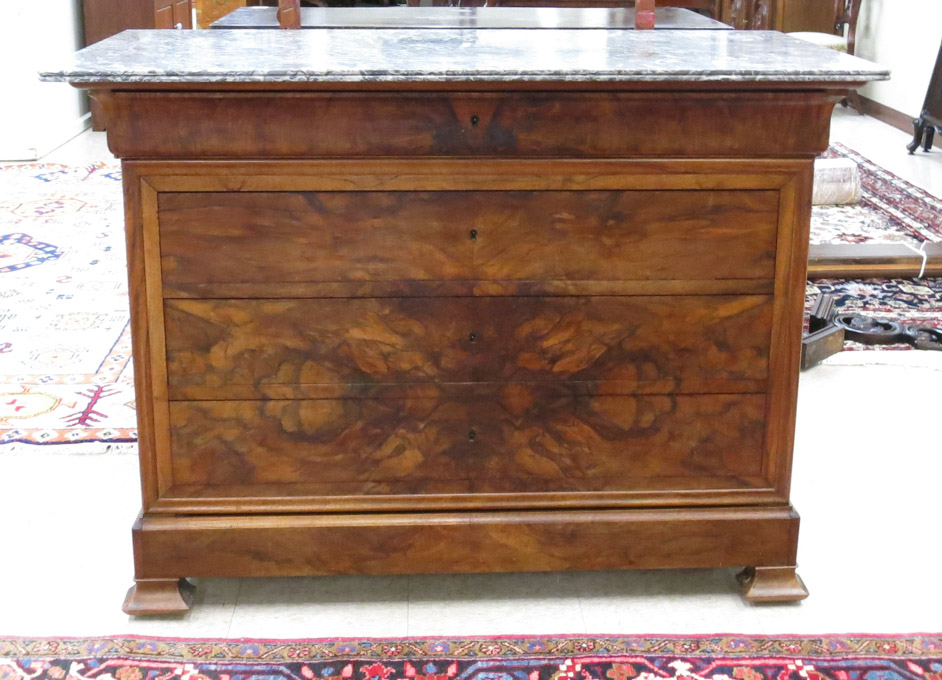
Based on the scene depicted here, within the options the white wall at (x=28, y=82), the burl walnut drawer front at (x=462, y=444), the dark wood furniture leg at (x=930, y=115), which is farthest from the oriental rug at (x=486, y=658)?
the dark wood furniture leg at (x=930, y=115)

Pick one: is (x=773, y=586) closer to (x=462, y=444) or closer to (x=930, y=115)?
(x=462, y=444)

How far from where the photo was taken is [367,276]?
1.98 meters

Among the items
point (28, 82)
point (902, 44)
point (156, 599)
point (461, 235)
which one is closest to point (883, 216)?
point (902, 44)

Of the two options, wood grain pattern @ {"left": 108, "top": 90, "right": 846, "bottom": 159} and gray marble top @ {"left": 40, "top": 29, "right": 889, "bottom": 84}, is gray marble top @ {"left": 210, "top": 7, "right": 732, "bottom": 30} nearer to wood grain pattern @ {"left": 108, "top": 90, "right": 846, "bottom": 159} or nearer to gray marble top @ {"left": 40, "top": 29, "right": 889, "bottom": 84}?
gray marble top @ {"left": 40, "top": 29, "right": 889, "bottom": 84}

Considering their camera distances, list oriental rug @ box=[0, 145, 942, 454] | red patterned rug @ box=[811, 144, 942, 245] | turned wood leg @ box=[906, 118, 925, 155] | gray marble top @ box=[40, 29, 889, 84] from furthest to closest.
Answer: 1. turned wood leg @ box=[906, 118, 925, 155]
2. red patterned rug @ box=[811, 144, 942, 245]
3. oriental rug @ box=[0, 145, 942, 454]
4. gray marble top @ box=[40, 29, 889, 84]

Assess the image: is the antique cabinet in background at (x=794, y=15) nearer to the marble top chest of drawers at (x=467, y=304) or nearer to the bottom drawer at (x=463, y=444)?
the marble top chest of drawers at (x=467, y=304)

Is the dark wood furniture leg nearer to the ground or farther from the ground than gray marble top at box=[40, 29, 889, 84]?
nearer to the ground

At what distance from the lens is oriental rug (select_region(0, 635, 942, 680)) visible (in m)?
1.93

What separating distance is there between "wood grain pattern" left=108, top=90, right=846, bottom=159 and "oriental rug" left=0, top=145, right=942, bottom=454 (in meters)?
1.15

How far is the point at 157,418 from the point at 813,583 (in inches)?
50.2

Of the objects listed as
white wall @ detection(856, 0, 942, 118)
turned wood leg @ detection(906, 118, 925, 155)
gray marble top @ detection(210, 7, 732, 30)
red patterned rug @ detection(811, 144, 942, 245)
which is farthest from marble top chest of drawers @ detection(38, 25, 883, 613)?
white wall @ detection(856, 0, 942, 118)

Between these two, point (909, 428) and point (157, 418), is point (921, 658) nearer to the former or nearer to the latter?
point (909, 428)

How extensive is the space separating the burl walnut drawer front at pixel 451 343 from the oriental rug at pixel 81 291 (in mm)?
911

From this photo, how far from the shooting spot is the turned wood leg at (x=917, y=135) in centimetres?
608
